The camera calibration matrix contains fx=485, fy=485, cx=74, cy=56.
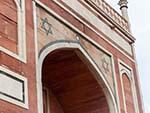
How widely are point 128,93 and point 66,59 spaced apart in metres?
1.80

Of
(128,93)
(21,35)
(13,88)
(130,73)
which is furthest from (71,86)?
(13,88)

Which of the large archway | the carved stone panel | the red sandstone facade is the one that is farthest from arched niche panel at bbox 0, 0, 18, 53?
the carved stone panel

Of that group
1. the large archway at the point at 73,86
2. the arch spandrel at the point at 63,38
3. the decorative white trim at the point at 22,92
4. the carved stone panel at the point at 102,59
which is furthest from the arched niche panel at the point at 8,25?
the carved stone panel at the point at 102,59

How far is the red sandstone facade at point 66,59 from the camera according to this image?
6406 millimetres

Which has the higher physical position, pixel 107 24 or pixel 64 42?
pixel 107 24

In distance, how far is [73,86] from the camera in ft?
29.1

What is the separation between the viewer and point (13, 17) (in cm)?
668

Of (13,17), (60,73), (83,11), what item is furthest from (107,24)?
(13,17)

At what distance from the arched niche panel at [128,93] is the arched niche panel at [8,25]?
3.44 meters

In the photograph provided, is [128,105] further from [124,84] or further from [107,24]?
[107,24]

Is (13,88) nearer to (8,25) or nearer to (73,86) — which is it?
(8,25)

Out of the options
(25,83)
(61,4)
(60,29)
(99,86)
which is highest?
(61,4)

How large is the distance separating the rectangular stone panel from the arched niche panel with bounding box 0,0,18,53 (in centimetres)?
39

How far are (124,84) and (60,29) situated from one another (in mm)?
2329
